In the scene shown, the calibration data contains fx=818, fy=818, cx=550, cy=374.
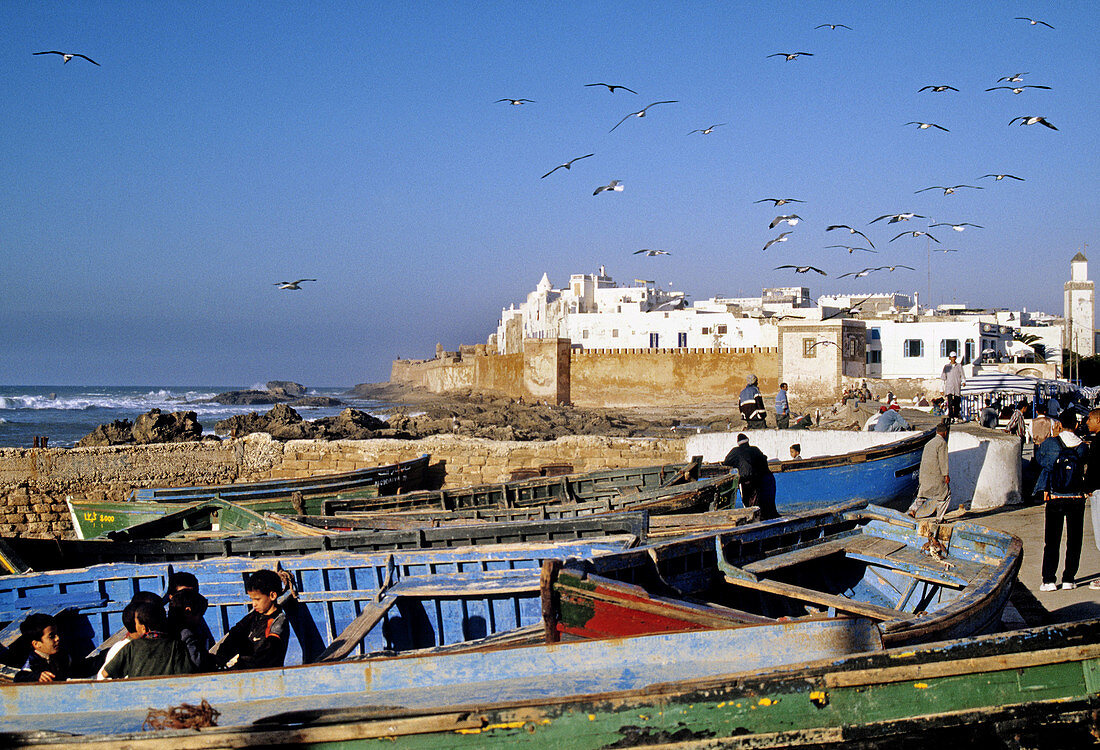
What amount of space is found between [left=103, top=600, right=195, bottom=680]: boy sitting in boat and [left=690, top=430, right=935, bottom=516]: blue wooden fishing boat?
777 centimetres

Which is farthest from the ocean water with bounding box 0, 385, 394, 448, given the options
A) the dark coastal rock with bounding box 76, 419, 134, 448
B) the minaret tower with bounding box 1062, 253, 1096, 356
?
the minaret tower with bounding box 1062, 253, 1096, 356

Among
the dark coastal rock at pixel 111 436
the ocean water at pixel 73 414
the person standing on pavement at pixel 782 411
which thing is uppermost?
the person standing on pavement at pixel 782 411

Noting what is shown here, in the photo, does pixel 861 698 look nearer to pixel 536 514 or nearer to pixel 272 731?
pixel 272 731

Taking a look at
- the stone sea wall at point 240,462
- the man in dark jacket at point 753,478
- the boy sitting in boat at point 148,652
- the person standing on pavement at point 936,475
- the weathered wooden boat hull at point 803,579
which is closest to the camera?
the boy sitting in boat at point 148,652

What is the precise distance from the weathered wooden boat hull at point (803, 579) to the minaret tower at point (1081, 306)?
2070 inches

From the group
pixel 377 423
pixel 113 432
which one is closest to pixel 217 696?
pixel 113 432

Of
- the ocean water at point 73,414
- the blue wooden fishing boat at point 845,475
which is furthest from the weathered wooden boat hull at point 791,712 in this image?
the ocean water at point 73,414

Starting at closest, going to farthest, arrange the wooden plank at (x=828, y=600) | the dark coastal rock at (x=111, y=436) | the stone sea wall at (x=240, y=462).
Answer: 1. the wooden plank at (x=828, y=600)
2. the stone sea wall at (x=240, y=462)
3. the dark coastal rock at (x=111, y=436)

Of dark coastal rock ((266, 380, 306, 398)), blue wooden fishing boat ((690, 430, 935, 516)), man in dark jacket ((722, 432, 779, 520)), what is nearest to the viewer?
man in dark jacket ((722, 432, 779, 520))

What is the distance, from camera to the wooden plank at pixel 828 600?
4801 mm

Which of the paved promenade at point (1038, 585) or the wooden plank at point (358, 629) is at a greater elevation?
the wooden plank at point (358, 629)

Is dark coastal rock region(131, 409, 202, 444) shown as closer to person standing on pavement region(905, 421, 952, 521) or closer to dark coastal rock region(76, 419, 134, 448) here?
dark coastal rock region(76, 419, 134, 448)

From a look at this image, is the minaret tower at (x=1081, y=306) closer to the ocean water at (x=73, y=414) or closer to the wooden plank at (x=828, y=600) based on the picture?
the ocean water at (x=73, y=414)

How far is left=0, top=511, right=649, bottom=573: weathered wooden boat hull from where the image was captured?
266 inches
